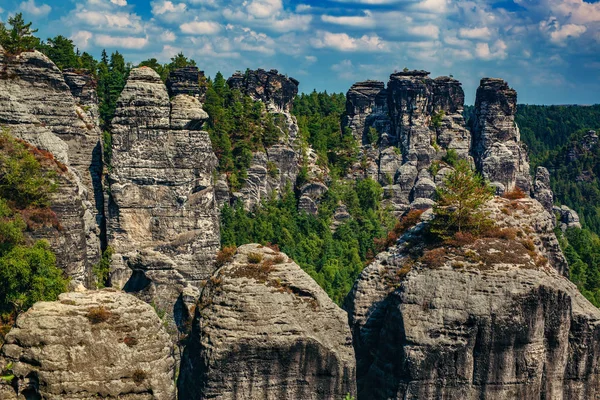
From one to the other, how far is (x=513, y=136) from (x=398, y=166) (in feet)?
57.8

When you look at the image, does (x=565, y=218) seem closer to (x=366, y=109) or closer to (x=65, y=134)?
(x=366, y=109)

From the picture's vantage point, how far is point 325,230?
90.2 meters

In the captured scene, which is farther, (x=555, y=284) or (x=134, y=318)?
(x=555, y=284)

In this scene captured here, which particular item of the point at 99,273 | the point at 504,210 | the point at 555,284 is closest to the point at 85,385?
the point at 555,284

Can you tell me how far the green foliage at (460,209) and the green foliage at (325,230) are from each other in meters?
32.7

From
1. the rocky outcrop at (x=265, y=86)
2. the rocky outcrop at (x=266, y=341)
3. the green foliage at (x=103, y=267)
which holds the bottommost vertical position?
the green foliage at (x=103, y=267)

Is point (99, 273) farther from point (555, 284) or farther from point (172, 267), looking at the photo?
point (555, 284)

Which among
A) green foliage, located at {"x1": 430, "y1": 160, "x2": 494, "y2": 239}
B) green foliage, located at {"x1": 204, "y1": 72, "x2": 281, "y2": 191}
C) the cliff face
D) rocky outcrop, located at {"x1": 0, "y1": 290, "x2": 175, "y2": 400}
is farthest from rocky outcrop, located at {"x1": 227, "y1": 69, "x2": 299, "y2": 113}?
rocky outcrop, located at {"x1": 0, "y1": 290, "x2": 175, "y2": 400}

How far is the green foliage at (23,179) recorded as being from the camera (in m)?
38.0

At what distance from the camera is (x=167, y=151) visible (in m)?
56.4

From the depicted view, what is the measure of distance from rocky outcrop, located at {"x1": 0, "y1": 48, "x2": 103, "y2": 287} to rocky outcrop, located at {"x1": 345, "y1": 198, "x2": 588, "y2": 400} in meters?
19.1

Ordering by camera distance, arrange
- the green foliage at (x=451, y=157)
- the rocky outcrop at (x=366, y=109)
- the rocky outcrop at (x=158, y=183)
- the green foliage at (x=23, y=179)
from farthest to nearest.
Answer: the rocky outcrop at (x=366, y=109)
the green foliage at (x=451, y=157)
the rocky outcrop at (x=158, y=183)
the green foliage at (x=23, y=179)

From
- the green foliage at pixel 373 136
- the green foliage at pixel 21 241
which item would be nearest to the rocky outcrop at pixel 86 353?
the green foliage at pixel 21 241

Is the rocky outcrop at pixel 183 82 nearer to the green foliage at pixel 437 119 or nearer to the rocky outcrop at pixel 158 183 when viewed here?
the rocky outcrop at pixel 158 183
